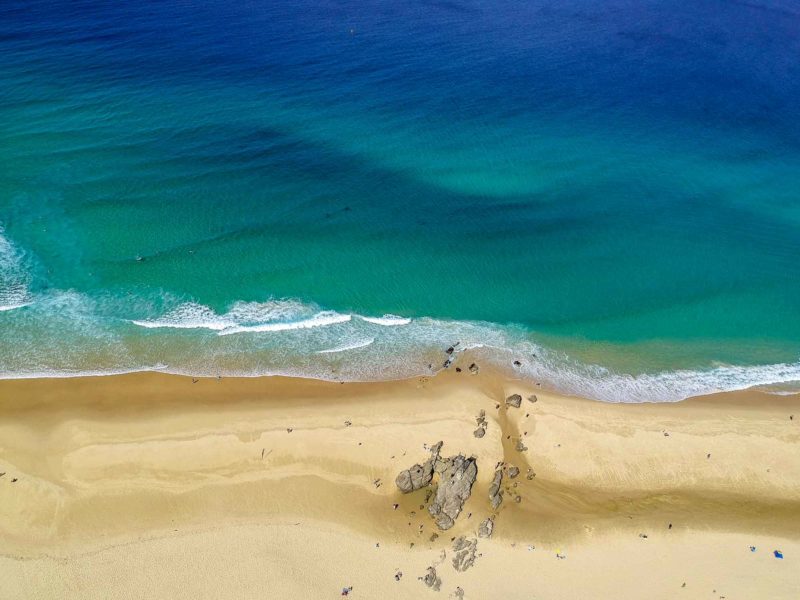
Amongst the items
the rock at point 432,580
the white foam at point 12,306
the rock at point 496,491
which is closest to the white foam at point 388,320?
the rock at point 496,491

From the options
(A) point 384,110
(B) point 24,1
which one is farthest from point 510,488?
(B) point 24,1

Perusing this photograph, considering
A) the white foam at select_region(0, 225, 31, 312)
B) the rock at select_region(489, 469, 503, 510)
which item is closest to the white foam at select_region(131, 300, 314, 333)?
the white foam at select_region(0, 225, 31, 312)

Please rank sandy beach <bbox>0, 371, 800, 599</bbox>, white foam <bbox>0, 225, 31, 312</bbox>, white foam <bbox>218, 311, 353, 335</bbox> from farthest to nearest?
white foam <bbox>0, 225, 31, 312</bbox>, white foam <bbox>218, 311, 353, 335</bbox>, sandy beach <bbox>0, 371, 800, 599</bbox>

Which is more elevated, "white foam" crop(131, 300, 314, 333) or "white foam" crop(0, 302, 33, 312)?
"white foam" crop(0, 302, 33, 312)

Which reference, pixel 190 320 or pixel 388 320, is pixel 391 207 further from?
pixel 190 320

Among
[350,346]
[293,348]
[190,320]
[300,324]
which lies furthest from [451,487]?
[190,320]

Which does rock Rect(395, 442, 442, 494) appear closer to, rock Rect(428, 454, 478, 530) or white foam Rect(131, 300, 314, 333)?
rock Rect(428, 454, 478, 530)

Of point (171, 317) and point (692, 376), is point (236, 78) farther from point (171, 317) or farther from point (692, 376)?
point (692, 376)
